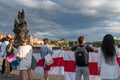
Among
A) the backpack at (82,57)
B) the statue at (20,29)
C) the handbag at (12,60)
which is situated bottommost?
the handbag at (12,60)

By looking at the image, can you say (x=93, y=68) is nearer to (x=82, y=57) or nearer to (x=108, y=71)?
(x=82, y=57)

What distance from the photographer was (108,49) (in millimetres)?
7254

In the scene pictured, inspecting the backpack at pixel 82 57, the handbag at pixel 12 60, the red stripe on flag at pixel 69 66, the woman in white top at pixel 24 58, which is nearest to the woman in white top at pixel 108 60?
the backpack at pixel 82 57

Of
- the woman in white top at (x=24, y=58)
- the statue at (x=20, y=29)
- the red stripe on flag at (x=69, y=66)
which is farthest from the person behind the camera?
the statue at (x=20, y=29)

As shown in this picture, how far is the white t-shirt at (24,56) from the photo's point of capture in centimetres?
990

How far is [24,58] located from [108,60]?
3522mm

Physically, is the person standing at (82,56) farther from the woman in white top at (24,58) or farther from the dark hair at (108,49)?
the dark hair at (108,49)

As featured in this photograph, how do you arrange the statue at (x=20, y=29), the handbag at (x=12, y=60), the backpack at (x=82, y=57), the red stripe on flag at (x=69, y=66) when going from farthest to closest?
the statue at (x=20, y=29)
the handbag at (x=12, y=60)
the red stripe on flag at (x=69, y=66)
the backpack at (x=82, y=57)

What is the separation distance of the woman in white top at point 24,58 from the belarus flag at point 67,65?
86.9 inches

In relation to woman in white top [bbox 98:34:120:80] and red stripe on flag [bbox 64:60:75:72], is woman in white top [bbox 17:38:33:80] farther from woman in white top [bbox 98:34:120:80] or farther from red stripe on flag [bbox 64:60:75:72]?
woman in white top [bbox 98:34:120:80]

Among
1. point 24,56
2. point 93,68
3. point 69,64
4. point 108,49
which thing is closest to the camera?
point 108,49

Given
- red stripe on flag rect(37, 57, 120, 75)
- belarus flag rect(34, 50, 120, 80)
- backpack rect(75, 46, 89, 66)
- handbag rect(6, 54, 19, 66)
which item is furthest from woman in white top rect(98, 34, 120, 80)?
handbag rect(6, 54, 19, 66)

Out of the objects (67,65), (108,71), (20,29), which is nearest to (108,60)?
(108,71)

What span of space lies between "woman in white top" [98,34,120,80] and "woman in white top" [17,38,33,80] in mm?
3324
